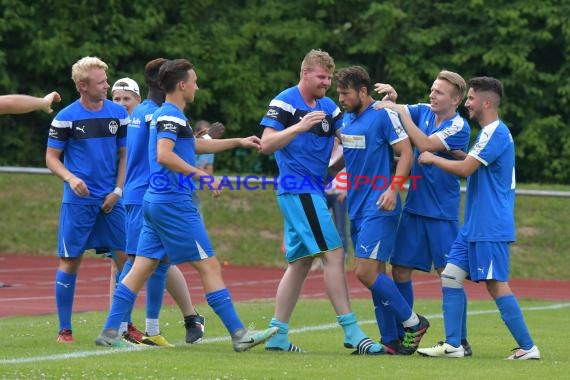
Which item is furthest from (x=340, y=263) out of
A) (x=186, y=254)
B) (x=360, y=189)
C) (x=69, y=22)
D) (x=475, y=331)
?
(x=69, y=22)

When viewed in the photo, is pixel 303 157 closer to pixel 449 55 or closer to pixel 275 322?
pixel 275 322

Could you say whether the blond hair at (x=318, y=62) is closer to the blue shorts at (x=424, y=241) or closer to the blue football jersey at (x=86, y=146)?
the blue shorts at (x=424, y=241)

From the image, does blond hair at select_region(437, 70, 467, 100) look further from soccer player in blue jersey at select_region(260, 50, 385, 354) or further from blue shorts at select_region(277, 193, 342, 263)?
blue shorts at select_region(277, 193, 342, 263)

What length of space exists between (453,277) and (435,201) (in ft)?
2.40

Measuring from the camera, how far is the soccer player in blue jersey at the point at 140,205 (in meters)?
10.5

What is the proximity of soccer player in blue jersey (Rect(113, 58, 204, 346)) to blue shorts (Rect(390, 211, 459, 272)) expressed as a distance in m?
1.82

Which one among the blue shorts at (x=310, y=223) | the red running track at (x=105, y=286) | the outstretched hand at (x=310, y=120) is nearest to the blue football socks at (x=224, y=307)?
the blue shorts at (x=310, y=223)

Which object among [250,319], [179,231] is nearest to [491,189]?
[179,231]

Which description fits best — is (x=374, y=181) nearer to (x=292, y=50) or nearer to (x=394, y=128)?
(x=394, y=128)

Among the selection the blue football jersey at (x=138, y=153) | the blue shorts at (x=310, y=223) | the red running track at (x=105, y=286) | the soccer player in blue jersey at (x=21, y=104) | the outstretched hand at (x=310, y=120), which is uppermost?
the soccer player in blue jersey at (x=21, y=104)

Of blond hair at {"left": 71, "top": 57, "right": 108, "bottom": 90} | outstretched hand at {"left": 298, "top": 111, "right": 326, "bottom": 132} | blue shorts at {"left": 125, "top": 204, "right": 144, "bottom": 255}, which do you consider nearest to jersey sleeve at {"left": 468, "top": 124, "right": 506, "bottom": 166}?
outstretched hand at {"left": 298, "top": 111, "right": 326, "bottom": 132}

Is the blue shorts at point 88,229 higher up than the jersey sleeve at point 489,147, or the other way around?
the jersey sleeve at point 489,147

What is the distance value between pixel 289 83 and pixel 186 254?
1849 centimetres

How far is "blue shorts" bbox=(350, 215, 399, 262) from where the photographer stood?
990 cm
